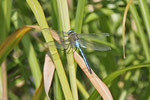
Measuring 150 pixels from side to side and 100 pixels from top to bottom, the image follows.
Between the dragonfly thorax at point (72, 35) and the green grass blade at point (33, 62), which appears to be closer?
the dragonfly thorax at point (72, 35)

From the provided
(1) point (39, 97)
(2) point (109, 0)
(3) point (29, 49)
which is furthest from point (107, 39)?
(1) point (39, 97)

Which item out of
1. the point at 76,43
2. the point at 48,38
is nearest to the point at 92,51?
the point at 76,43

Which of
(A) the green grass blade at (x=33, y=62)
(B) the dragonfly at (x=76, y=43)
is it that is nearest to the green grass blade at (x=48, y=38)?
(B) the dragonfly at (x=76, y=43)

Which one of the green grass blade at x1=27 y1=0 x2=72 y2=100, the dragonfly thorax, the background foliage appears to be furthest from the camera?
the background foliage

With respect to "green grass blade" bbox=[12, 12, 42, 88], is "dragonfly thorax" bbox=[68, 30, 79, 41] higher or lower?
higher

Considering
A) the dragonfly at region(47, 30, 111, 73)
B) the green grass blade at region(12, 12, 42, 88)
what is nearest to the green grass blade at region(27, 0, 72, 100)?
the dragonfly at region(47, 30, 111, 73)

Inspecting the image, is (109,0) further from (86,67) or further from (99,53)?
(86,67)

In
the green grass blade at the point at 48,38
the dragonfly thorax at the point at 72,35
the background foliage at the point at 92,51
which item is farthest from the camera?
the background foliage at the point at 92,51

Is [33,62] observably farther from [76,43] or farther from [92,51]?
[92,51]

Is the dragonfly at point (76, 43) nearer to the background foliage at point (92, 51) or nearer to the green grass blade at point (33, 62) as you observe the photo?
the background foliage at point (92, 51)

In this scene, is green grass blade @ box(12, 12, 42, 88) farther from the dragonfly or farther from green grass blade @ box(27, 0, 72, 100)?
green grass blade @ box(27, 0, 72, 100)

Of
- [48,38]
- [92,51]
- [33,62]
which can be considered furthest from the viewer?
[92,51]
